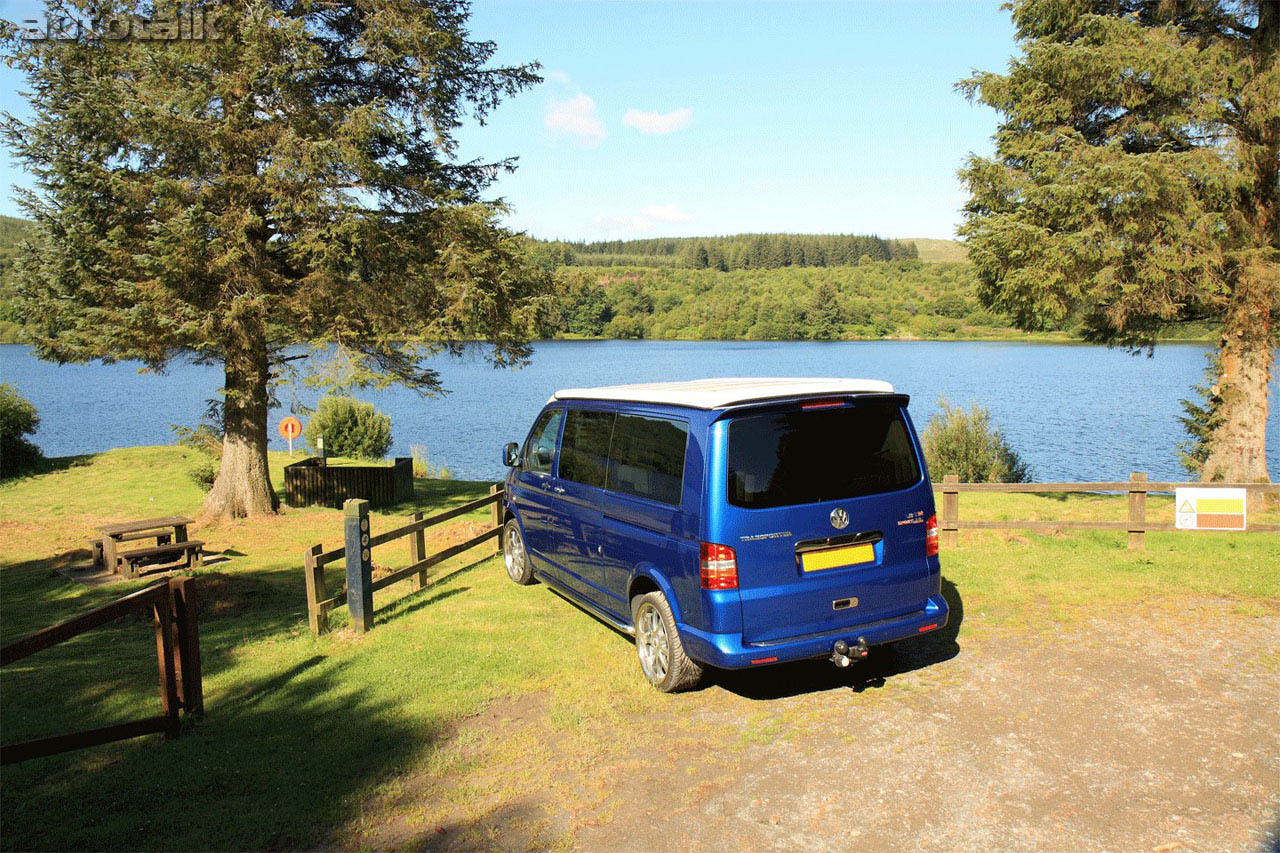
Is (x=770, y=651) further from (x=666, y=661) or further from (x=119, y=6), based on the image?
(x=119, y=6)

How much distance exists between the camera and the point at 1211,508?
386 inches

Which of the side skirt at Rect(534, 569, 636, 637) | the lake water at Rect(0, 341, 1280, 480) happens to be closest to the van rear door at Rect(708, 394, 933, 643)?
the side skirt at Rect(534, 569, 636, 637)

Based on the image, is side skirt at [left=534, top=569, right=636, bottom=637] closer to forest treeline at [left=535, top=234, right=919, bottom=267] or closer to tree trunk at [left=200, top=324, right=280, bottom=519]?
tree trunk at [left=200, top=324, right=280, bottom=519]

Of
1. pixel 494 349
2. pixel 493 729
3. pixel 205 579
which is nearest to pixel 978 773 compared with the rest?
pixel 493 729

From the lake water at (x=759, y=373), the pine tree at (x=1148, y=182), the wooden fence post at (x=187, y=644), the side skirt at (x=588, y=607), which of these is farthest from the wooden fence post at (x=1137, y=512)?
the lake water at (x=759, y=373)

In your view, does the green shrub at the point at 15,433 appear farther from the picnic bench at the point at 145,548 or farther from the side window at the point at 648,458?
the side window at the point at 648,458

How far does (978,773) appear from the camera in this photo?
15.1ft

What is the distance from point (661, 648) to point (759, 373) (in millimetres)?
47371

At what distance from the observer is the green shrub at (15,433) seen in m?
21.1

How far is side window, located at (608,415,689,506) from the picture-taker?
5.72 meters

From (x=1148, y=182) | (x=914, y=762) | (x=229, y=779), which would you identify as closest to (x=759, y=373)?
(x=1148, y=182)

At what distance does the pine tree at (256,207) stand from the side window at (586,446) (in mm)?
7071

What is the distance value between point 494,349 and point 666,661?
1082cm

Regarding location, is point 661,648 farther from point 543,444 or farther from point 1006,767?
point 543,444
